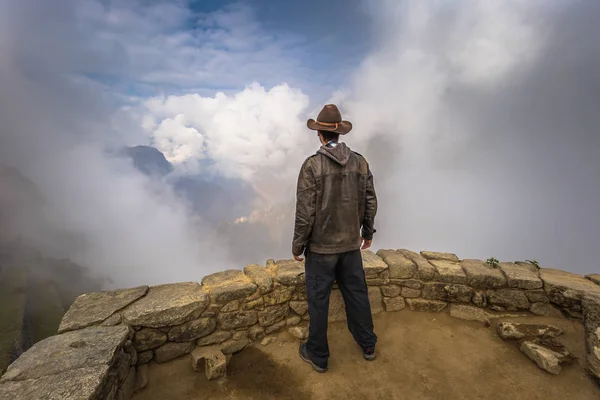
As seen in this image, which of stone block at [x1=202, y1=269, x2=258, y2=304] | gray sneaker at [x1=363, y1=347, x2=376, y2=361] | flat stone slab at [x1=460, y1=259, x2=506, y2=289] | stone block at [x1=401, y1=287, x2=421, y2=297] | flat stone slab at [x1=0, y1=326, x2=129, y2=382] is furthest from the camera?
stone block at [x1=401, y1=287, x2=421, y2=297]

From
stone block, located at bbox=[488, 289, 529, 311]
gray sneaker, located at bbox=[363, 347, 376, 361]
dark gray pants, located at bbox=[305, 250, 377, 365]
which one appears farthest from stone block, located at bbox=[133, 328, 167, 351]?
stone block, located at bbox=[488, 289, 529, 311]

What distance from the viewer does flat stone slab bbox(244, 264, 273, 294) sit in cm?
395

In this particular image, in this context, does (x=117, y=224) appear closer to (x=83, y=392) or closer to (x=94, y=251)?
(x=94, y=251)

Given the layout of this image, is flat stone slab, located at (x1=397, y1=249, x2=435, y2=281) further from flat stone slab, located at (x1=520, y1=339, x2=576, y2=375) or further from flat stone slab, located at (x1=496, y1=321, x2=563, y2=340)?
flat stone slab, located at (x1=520, y1=339, x2=576, y2=375)

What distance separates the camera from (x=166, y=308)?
3.44m

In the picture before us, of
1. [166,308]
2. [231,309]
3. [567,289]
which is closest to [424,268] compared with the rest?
[567,289]

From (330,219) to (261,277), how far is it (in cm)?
151

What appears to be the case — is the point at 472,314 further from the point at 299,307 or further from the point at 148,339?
the point at 148,339

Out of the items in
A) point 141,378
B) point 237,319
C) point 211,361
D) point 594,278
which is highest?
point 594,278

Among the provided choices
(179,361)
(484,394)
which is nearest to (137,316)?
(179,361)

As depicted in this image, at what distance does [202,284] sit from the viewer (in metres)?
4.07

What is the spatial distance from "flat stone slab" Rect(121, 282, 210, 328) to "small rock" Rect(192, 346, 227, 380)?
42 centimetres

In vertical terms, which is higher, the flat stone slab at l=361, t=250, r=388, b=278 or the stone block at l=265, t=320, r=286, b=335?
the flat stone slab at l=361, t=250, r=388, b=278

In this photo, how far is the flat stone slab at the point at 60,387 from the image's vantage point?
2.29 metres
